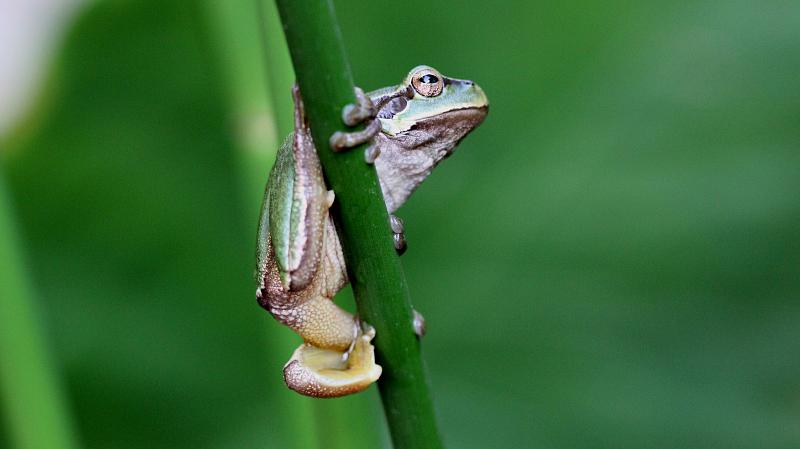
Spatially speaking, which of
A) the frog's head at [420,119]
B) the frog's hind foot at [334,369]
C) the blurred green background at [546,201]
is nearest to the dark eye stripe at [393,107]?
the frog's head at [420,119]

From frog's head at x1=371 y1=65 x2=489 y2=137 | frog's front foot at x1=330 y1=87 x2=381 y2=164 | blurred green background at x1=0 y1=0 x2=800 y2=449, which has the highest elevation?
frog's front foot at x1=330 y1=87 x2=381 y2=164

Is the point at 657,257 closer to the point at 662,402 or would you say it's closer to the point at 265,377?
the point at 662,402

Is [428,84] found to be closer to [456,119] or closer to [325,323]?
[456,119]

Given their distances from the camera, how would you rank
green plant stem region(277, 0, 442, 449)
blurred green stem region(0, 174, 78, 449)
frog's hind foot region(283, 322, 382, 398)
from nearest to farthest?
green plant stem region(277, 0, 442, 449) < frog's hind foot region(283, 322, 382, 398) < blurred green stem region(0, 174, 78, 449)

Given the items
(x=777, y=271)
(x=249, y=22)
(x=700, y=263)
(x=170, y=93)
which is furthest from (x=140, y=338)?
(x=777, y=271)

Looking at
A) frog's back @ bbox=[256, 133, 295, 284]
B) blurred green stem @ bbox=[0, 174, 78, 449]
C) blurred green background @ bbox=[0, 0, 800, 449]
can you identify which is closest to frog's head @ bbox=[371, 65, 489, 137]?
frog's back @ bbox=[256, 133, 295, 284]

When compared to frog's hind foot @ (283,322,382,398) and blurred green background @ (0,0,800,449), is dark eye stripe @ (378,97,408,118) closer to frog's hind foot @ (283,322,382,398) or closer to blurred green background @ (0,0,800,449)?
frog's hind foot @ (283,322,382,398)

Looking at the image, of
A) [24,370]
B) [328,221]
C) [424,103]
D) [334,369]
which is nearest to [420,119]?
[424,103]
